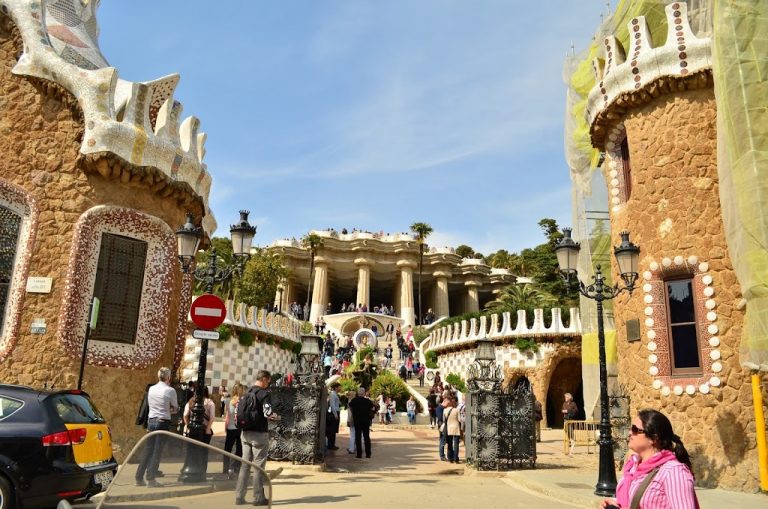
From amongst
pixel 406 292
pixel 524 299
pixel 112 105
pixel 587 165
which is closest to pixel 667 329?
pixel 587 165

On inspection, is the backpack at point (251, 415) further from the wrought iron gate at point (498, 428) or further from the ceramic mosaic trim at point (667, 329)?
the ceramic mosaic trim at point (667, 329)

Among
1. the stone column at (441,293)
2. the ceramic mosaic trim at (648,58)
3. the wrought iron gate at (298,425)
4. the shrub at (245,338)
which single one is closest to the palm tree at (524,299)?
the stone column at (441,293)

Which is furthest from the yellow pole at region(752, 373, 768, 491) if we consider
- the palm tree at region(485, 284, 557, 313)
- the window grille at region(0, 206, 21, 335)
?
the palm tree at region(485, 284, 557, 313)

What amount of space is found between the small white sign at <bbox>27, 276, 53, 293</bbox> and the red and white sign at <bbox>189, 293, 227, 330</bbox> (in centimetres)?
381

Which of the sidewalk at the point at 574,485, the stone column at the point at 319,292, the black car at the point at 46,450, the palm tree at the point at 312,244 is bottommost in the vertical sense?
the sidewalk at the point at 574,485

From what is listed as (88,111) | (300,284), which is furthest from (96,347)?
(300,284)

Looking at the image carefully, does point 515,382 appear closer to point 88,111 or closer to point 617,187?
point 617,187

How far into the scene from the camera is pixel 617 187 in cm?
1232

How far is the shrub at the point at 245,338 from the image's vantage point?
24.7 meters

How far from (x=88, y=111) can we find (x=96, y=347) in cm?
418

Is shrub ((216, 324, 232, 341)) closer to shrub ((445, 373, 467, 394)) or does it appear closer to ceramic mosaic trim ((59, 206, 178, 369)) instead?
shrub ((445, 373, 467, 394))

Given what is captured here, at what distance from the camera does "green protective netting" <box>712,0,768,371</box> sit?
7973 mm

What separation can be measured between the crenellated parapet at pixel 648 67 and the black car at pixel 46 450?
10651 mm

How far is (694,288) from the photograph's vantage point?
1027 centimetres
